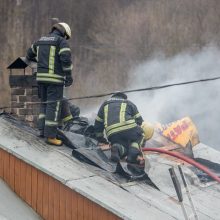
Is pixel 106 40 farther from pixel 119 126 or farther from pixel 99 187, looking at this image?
pixel 99 187

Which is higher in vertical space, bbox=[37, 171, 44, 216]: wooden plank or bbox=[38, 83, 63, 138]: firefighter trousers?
bbox=[38, 83, 63, 138]: firefighter trousers

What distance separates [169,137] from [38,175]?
3432mm

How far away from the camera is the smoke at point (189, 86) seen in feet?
40.9

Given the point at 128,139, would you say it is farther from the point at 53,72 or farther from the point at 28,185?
the point at 28,185

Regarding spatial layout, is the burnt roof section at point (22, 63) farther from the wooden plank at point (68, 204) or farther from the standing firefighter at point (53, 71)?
the wooden plank at point (68, 204)

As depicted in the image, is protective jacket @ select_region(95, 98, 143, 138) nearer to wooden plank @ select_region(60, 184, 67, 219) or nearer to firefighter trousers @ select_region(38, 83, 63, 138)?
firefighter trousers @ select_region(38, 83, 63, 138)

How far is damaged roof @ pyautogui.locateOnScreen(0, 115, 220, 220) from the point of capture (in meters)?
3.70

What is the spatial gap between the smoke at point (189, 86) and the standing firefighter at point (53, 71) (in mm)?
6772

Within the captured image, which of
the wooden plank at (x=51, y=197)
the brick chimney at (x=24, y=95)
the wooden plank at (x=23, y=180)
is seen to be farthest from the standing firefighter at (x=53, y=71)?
the wooden plank at (x=51, y=197)

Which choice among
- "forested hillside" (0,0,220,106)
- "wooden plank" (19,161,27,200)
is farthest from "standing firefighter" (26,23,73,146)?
"forested hillside" (0,0,220,106)

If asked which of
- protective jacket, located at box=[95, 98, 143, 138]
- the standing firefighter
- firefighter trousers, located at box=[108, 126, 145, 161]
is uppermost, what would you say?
the standing firefighter

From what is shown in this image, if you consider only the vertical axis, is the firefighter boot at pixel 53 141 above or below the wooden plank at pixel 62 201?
above

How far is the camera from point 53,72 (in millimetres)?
5105

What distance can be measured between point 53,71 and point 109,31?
708cm
